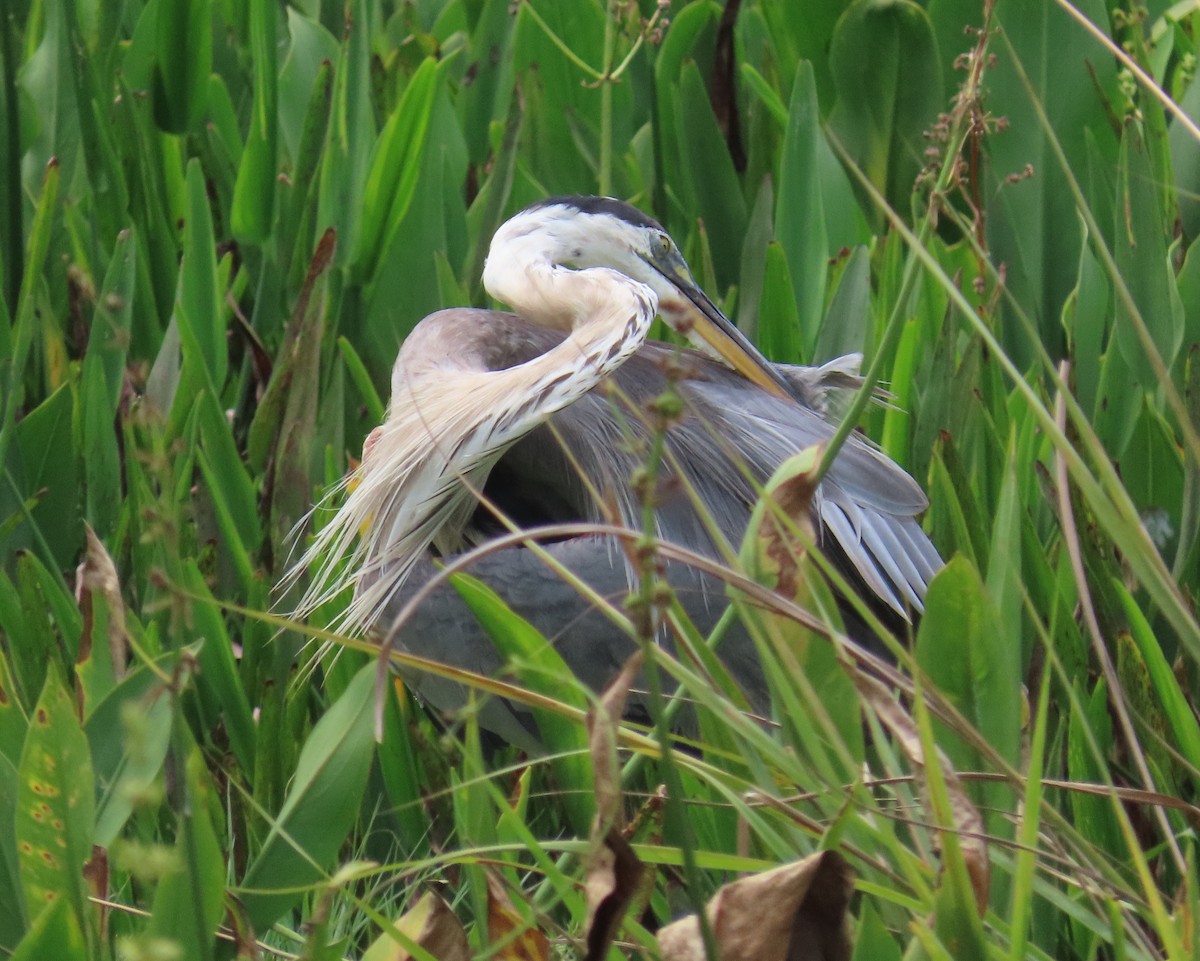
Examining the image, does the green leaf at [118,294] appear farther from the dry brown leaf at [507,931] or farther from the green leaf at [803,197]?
the dry brown leaf at [507,931]

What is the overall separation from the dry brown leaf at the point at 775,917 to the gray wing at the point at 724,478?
79 centimetres

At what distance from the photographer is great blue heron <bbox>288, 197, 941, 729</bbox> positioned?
1.52 m

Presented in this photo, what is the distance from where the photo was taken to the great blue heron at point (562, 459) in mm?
1523

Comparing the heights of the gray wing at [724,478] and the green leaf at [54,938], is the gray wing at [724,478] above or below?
below

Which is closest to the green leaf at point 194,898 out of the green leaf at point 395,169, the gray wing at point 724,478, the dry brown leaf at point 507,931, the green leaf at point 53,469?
the dry brown leaf at point 507,931

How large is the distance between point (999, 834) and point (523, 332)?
3.64ft

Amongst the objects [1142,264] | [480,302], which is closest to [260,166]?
[480,302]

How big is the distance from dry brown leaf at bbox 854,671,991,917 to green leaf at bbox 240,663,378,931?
31 cm

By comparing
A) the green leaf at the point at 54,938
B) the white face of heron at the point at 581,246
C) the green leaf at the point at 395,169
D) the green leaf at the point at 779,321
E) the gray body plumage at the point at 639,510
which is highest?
the green leaf at the point at 395,169

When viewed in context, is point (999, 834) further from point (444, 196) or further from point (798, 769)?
point (444, 196)

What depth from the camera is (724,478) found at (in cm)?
168

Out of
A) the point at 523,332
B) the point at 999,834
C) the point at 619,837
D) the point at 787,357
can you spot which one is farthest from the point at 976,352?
the point at 619,837

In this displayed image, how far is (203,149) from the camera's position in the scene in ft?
7.94

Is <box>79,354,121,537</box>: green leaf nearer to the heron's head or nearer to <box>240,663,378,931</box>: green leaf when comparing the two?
the heron's head
